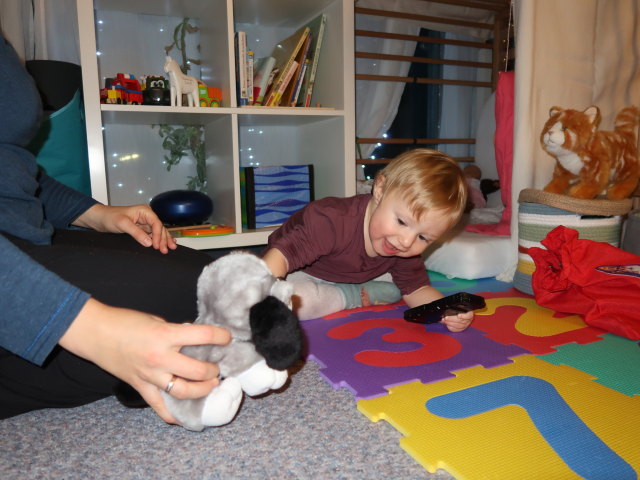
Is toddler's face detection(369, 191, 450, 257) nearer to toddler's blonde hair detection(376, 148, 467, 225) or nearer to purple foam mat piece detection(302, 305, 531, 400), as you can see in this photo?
toddler's blonde hair detection(376, 148, 467, 225)

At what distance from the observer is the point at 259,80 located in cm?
160

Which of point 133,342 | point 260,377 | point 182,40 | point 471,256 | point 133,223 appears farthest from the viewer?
point 182,40

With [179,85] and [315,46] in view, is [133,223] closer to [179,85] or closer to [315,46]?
[179,85]

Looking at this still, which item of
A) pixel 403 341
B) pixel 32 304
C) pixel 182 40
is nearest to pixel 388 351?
pixel 403 341

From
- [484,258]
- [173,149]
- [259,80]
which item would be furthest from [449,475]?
[173,149]

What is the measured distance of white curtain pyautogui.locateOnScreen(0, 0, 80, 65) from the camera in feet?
4.84

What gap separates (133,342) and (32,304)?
9cm

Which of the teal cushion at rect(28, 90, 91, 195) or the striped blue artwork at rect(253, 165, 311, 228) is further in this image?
the striped blue artwork at rect(253, 165, 311, 228)

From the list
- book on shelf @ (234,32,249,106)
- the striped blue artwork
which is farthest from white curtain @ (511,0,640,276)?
book on shelf @ (234,32,249,106)

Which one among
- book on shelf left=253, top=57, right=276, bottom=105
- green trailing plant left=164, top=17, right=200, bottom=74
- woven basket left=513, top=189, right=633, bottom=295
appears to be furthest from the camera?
green trailing plant left=164, top=17, right=200, bottom=74

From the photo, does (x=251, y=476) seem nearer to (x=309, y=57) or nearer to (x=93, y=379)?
(x=93, y=379)

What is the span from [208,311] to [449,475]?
330 mm

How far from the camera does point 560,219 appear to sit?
4.00ft

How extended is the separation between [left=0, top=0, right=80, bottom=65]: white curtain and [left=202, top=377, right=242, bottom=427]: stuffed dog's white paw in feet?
4.68
